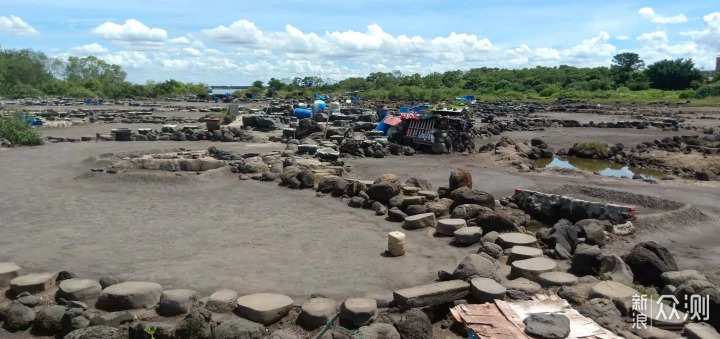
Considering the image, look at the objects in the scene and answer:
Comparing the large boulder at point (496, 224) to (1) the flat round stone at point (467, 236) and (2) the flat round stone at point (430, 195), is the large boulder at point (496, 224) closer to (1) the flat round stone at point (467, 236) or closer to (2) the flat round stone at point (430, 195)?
(1) the flat round stone at point (467, 236)

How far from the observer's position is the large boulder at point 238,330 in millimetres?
6500

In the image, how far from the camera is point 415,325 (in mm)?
6715

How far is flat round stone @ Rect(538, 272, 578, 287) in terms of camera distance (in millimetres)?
7941

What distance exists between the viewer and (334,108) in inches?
1371

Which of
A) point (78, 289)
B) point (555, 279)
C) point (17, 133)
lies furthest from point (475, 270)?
point (17, 133)

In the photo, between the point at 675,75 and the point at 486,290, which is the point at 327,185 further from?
the point at 675,75

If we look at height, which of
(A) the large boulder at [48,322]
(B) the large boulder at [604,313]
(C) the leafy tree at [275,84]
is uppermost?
(C) the leafy tree at [275,84]

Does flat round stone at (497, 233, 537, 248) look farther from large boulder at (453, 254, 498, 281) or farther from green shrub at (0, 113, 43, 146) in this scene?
green shrub at (0, 113, 43, 146)

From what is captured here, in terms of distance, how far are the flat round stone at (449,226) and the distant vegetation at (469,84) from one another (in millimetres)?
62986

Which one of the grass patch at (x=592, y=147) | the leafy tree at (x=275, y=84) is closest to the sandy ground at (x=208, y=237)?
the grass patch at (x=592, y=147)

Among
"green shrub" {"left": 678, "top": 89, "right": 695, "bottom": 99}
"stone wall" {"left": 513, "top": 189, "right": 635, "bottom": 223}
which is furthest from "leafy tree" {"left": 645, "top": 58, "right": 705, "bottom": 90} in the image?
"stone wall" {"left": 513, "top": 189, "right": 635, "bottom": 223}

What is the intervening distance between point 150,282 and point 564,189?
40.9ft

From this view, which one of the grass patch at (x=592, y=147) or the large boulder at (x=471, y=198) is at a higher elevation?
the large boulder at (x=471, y=198)

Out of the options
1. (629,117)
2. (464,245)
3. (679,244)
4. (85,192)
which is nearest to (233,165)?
(85,192)
